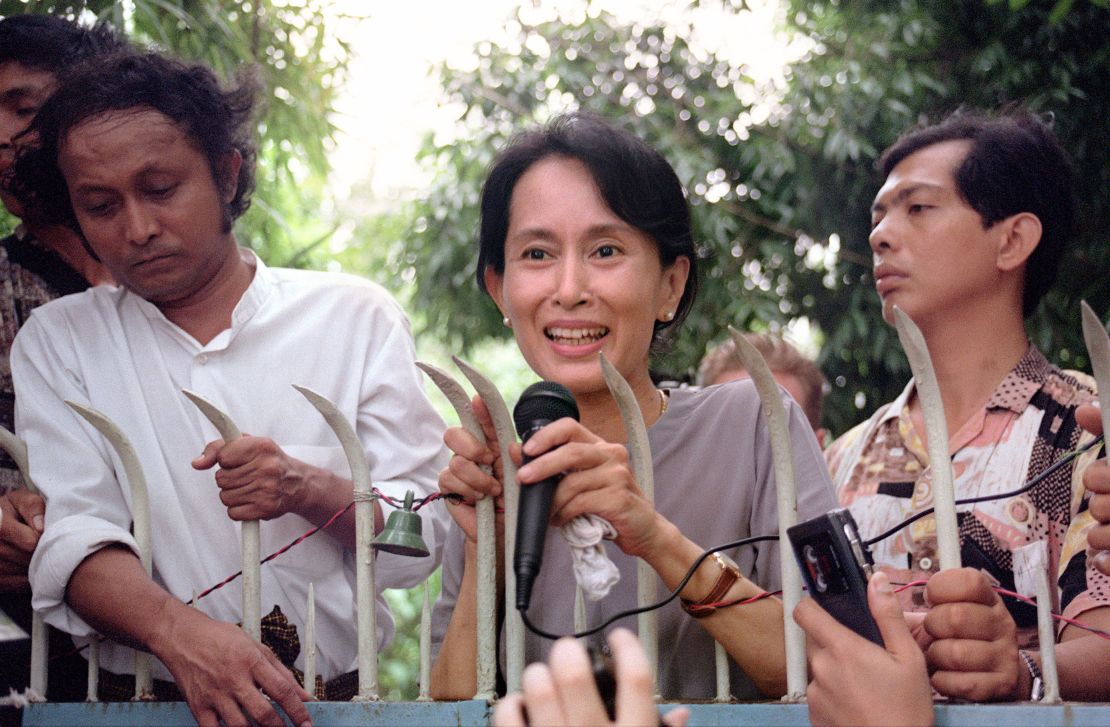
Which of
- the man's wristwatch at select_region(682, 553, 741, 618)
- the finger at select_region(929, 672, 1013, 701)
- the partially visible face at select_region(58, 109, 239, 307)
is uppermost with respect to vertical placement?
the partially visible face at select_region(58, 109, 239, 307)

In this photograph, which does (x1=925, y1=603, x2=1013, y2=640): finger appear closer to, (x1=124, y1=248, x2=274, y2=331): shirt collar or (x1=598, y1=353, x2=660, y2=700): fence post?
(x1=598, y1=353, x2=660, y2=700): fence post

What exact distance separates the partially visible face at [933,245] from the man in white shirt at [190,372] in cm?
126

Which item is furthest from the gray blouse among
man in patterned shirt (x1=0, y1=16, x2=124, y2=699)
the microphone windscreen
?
man in patterned shirt (x1=0, y1=16, x2=124, y2=699)

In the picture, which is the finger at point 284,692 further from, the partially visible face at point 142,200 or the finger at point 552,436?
the partially visible face at point 142,200

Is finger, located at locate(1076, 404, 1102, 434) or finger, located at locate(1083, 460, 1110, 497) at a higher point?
finger, located at locate(1076, 404, 1102, 434)

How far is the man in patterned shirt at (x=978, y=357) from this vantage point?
2705mm

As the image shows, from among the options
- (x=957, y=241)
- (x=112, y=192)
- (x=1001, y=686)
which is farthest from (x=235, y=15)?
(x=1001, y=686)

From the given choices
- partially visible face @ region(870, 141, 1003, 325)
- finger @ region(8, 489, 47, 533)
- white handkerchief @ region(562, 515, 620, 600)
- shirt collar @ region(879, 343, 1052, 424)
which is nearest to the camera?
white handkerchief @ region(562, 515, 620, 600)

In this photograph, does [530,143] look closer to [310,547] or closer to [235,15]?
[310,547]

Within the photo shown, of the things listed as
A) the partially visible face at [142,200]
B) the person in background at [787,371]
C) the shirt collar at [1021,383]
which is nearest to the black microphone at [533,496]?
the partially visible face at [142,200]

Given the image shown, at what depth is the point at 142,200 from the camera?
274cm

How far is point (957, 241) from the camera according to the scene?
A: 3.23 meters

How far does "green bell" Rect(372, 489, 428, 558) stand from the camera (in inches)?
81.4

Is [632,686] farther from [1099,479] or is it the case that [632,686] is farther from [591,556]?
[1099,479]
